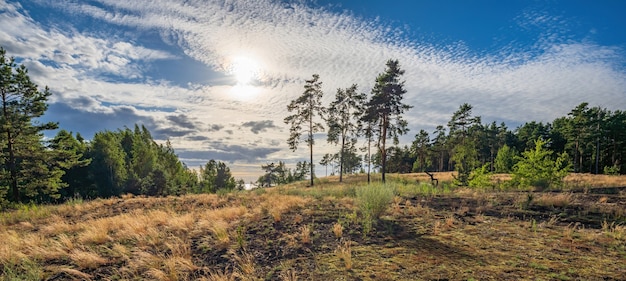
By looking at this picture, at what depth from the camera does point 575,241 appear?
580cm

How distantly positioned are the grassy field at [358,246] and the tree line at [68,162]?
45.8 ft

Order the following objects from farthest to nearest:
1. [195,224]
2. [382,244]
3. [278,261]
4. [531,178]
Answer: [531,178] < [195,224] < [382,244] < [278,261]

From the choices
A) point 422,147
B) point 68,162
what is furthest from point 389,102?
point 422,147

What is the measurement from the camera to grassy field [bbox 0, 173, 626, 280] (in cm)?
482

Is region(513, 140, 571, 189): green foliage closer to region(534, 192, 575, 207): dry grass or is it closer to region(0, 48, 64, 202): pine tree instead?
region(534, 192, 575, 207): dry grass

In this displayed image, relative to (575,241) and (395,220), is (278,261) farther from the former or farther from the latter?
(575,241)

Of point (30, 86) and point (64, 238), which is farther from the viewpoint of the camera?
point (30, 86)

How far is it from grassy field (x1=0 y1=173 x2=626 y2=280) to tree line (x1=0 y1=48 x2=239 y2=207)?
1396 cm

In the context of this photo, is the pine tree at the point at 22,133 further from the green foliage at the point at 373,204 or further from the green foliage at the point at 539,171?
the green foliage at the point at 539,171

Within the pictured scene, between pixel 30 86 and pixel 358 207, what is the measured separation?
2586 centimetres

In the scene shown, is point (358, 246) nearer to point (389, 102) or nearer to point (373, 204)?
point (373, 204)

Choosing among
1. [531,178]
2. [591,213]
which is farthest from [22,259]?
[531,178]

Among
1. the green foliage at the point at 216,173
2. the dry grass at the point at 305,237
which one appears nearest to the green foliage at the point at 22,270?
the dry grass at the point at 305,237

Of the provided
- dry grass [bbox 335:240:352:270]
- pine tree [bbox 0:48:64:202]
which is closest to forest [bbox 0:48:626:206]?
pine tree [bbox 0:48:64:202]
